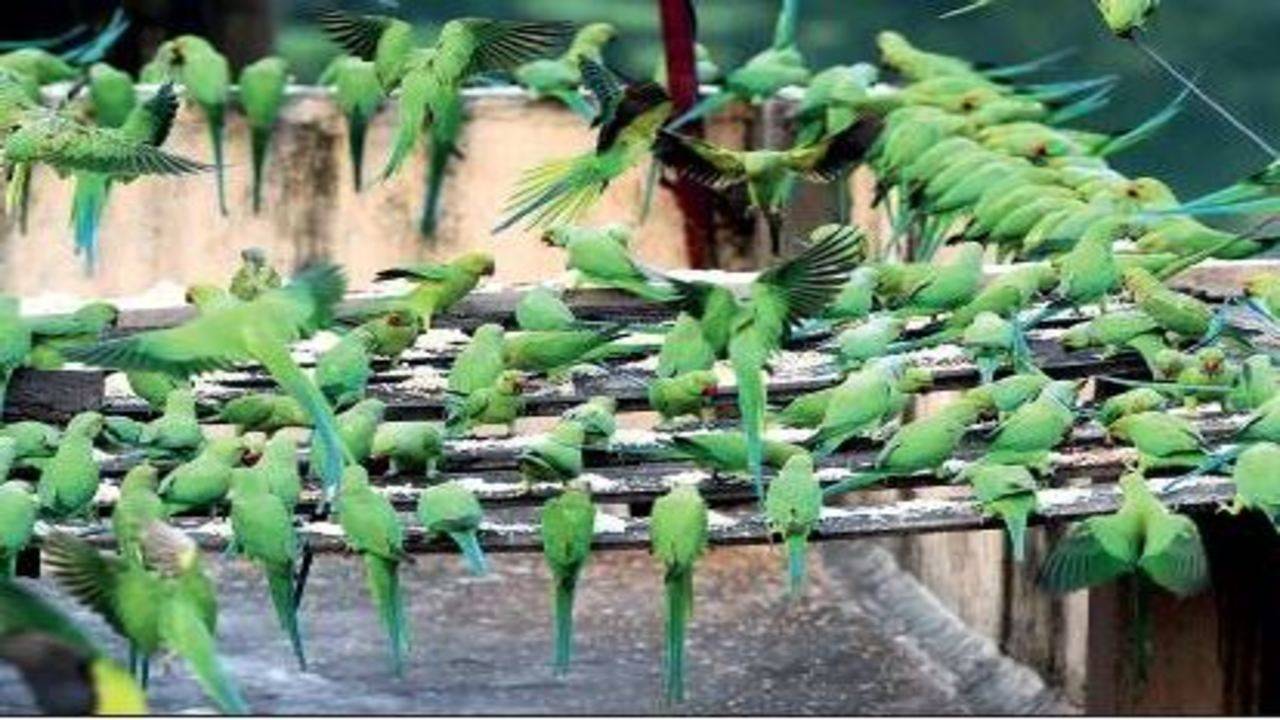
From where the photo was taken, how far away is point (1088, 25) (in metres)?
12.5

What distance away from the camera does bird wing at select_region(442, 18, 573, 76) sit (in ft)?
15.0

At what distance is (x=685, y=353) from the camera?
4.18m

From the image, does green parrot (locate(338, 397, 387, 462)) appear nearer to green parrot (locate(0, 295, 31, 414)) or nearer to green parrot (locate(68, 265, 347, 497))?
green parrot (locate(68, 265, 347, 497))

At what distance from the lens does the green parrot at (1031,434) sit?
3990mm

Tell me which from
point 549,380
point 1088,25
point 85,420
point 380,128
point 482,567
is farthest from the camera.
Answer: point 1088,25

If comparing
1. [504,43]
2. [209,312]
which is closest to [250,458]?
[209,312]

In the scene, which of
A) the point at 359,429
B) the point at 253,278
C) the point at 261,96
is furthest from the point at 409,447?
the point at 261,96

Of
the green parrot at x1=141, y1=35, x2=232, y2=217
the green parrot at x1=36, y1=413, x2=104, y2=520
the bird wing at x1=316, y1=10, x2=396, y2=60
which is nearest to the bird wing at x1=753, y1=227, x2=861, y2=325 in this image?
the green parrot at x1=36, y1=413, x2=104, y2=520

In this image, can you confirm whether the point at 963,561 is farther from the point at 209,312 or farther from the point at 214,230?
the point at 209,312

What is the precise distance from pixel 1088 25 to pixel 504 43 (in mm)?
8056

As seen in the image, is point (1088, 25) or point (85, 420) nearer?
point (85, 420)

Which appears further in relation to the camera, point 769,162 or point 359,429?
point 769,162

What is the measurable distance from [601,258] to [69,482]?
0.68m

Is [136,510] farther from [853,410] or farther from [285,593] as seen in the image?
[853,410]
